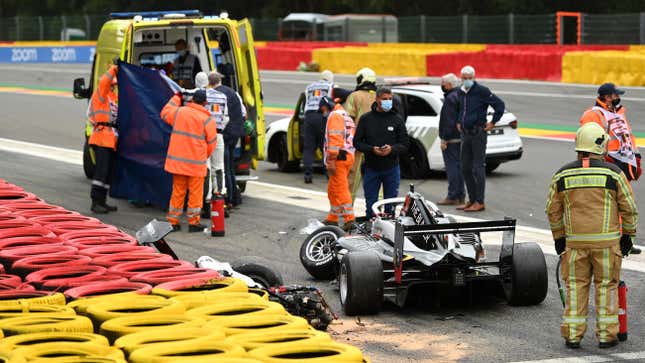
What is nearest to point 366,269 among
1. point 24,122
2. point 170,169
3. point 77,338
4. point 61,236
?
point 61,236

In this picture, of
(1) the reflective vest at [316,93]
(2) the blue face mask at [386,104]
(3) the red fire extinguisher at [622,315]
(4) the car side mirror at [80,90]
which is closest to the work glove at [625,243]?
(3) the red fire extinguisher at [622,315]

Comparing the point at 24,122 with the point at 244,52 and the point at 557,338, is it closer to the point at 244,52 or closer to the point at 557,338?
the point at 244,52

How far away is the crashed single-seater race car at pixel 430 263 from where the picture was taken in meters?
10.2

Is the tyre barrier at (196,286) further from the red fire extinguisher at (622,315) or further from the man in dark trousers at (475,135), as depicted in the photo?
the man in dark trousers at (475,135)

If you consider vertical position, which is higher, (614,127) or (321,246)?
(614,127)

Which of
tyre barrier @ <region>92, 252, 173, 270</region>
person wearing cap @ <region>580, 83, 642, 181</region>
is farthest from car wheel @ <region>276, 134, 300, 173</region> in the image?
tyre barrier @ <region>92, 252, 173, 270</region>

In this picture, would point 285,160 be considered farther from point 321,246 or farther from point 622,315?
point 622,315

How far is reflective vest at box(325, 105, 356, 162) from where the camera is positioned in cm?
1443

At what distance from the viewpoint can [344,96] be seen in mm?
16219

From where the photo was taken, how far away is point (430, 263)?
1021 centimetres

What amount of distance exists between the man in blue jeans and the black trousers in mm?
3682

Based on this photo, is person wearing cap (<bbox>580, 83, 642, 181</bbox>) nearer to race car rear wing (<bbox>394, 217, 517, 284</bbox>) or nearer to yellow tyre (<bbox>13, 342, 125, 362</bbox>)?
race car rear wing (<bbox>394, 217, 517, 284</bbox>)

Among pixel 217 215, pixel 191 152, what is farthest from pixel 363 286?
pixel 191 152

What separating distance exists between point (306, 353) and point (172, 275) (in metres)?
2.36
